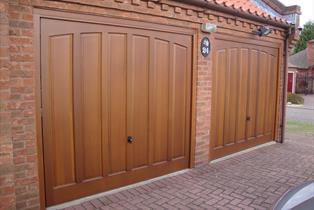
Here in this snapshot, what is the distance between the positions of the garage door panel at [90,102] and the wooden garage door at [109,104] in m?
0.01

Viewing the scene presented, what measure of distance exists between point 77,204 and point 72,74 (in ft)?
5.39

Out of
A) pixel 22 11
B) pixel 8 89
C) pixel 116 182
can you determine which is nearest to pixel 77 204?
pixel 116 182

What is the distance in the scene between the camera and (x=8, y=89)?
3096 mm

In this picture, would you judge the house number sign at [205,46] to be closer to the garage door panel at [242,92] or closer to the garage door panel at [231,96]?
the garage door panel at [231,96]

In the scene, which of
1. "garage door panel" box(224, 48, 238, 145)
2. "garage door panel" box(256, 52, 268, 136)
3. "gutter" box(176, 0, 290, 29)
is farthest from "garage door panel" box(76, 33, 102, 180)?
"garage door panel" box(256, 52, 268, 136)

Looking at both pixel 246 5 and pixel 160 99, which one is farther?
pixel 246 5

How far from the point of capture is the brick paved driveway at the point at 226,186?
13.0 feet

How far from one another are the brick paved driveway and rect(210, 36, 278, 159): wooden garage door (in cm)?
49

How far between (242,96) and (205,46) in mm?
1667

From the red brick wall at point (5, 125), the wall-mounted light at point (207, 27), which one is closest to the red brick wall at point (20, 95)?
the red brick wall at point (5, 125)

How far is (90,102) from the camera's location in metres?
3.99

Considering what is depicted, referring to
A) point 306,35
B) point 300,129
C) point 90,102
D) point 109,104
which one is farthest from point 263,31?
point 306,35

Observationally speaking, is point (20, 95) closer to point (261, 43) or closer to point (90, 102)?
point (90, 102)

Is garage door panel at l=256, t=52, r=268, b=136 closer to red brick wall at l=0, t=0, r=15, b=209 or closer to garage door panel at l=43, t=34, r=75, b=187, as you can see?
garage door panel at l=43, t=34, r=75, b=187
